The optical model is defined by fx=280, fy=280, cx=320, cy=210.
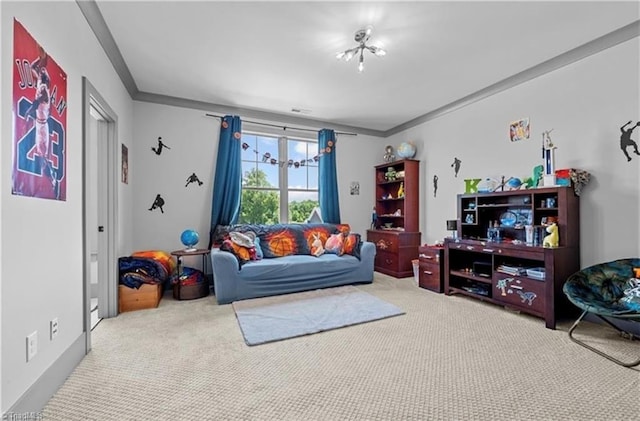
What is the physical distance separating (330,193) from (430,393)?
3.48 meters

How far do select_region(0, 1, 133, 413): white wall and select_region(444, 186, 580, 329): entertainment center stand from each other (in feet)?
Answer: 12.0

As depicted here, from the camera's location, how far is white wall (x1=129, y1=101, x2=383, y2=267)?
371cm

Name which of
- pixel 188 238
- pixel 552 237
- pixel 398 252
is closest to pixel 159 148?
pixel 188 238

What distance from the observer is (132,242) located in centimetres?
362

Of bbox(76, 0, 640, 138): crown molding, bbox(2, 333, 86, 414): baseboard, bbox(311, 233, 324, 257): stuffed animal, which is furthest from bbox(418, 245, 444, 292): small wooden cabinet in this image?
bbox(2, 333, 86, 414): baseboard

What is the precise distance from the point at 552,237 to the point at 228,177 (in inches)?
153

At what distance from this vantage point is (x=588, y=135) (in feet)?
8.86

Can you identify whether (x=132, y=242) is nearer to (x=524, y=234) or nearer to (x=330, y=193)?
(x=330, y=193)

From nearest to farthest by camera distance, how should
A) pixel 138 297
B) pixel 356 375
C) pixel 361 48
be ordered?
1. pixel 356 375
2. pixel 361 48
3. pixel 138 297

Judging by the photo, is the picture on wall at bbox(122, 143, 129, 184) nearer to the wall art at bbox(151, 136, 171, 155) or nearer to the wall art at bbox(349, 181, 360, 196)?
the wall art at bbox(151, 136, 171, 155)

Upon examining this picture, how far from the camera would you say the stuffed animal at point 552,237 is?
8.65 feet

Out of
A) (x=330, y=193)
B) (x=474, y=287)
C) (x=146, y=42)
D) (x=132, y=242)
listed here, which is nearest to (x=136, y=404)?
(x=132, y=242)

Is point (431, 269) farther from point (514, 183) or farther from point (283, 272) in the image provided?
point (283, 272)

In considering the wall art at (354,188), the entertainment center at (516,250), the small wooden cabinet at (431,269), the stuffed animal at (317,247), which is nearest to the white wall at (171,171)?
the stuffed animal at (317,247)
